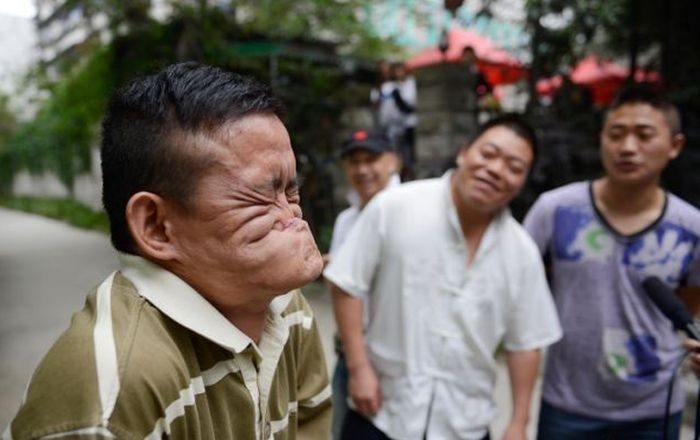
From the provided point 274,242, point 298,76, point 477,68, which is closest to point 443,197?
point 274,242

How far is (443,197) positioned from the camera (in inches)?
76.5

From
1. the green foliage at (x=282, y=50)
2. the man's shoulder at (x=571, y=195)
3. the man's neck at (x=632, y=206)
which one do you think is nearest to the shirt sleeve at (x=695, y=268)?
the man's neck at (x=632, y=206)

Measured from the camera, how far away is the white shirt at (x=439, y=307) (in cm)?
182

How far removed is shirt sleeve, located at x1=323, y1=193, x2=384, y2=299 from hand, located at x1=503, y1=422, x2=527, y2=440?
2.18ft

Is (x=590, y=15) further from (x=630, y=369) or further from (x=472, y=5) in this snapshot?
(x=630, y=369)

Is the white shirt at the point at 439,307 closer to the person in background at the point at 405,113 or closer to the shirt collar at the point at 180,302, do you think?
the shirt collar at the point at 180,302

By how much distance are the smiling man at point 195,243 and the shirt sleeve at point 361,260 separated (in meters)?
0.95

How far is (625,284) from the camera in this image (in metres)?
1.95

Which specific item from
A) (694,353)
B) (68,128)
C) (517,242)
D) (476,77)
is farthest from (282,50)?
(68,128)

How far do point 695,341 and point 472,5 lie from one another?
12.5ft

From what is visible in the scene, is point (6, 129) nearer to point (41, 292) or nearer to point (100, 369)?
point (41, 292)

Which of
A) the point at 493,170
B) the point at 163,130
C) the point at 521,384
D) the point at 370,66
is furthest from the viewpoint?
the point at 370,66

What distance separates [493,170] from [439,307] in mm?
476

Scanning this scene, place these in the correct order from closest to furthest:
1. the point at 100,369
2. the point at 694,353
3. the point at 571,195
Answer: the point at 100,369
the point at 694,353
the point at 571,195
